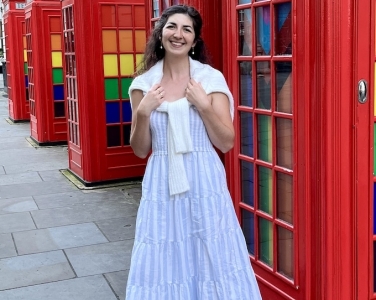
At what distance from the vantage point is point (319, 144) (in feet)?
10.2

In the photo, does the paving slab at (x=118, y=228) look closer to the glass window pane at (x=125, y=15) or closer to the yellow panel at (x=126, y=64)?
the yellow panel at (x=126, y=64)

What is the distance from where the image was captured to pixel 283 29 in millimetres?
3354

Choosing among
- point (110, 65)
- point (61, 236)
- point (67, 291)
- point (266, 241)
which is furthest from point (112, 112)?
point (266, 241)

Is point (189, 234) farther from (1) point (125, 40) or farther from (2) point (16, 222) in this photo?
(1) point (125, 40)

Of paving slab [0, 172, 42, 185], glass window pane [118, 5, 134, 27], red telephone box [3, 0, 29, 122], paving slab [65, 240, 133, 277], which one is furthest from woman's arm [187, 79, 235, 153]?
red telephone box [3, 0, 29, 122]

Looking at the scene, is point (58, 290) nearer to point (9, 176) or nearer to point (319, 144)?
point (319, 144)

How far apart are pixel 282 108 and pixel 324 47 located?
0.53 m

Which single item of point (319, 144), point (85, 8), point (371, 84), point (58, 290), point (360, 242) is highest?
point (85, 8)

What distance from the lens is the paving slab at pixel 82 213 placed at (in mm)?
6207

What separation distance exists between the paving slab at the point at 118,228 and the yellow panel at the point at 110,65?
220 cm

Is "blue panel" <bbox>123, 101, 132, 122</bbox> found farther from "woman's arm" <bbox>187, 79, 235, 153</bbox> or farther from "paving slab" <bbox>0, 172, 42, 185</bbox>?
"woman's arm" <bbox>187, 79, 235, 153</bbox>

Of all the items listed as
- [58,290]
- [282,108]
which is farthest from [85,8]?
[282,108]

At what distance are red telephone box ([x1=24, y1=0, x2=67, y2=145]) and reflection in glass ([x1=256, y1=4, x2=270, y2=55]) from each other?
758 centimetres

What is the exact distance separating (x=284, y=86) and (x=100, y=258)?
2.38 meters
